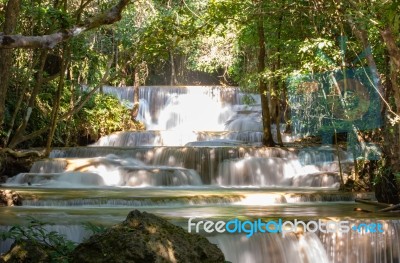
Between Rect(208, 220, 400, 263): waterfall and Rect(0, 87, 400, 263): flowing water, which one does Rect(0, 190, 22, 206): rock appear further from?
Rect(208, 220, 400, 263): waterfall

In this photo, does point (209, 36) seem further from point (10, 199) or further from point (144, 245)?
point (144, 245)

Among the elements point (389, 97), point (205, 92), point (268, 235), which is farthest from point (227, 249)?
point (205, 92)

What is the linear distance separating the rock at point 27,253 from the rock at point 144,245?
1.13 ft

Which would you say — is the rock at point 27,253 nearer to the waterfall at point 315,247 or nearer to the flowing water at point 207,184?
the flowing water at point 207,184

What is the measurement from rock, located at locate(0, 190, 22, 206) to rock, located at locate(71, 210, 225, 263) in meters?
6.05

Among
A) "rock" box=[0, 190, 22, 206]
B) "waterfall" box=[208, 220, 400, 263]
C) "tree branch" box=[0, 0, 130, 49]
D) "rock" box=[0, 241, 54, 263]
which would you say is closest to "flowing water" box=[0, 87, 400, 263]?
"waterfall" box=[208, 220, 400, 263]

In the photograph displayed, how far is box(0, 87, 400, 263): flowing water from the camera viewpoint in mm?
8328

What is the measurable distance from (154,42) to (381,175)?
17.0 ft

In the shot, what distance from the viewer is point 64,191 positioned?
497 inches

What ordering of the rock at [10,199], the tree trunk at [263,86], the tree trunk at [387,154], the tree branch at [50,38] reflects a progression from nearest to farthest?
the tree branch at [50,38], the tree trunk at [387,154], the rock at [10,199], the tree trunk at [263,86]

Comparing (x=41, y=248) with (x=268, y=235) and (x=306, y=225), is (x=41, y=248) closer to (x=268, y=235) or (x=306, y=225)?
(x=268, y=235)

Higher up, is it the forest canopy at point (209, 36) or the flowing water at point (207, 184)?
the forest canopy at point (209, 36)

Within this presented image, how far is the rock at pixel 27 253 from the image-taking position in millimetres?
5090

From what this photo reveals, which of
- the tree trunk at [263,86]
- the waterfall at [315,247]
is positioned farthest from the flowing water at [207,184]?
the tree trunk at [263,86]
